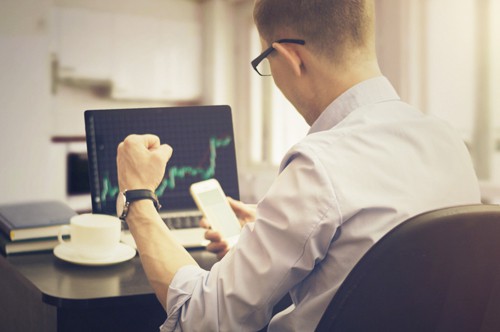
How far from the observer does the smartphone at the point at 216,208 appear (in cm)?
113

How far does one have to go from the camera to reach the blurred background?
263 cm

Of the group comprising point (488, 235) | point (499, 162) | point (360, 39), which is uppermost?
point (360, 39)

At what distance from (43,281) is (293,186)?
50cm

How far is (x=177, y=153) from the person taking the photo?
1263mm

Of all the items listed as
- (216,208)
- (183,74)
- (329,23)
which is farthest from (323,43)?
(183,74)

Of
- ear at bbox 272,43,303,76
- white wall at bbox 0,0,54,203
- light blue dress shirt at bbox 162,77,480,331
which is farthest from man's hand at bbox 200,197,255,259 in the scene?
white wall at bbox 0,0,54,203

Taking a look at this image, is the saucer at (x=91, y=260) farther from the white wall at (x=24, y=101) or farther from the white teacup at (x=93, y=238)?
the white wall at (x=24, y=101)

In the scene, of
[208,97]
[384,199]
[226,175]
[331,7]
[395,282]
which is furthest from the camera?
[208,97]

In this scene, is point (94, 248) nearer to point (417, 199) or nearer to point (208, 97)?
point (417, 199)

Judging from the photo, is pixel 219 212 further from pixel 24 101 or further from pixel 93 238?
pixel 24 101

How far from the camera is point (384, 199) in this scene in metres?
0.67

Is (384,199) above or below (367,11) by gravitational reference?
below

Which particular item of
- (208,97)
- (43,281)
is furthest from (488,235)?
(208,97)

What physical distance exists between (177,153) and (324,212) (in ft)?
2.21
